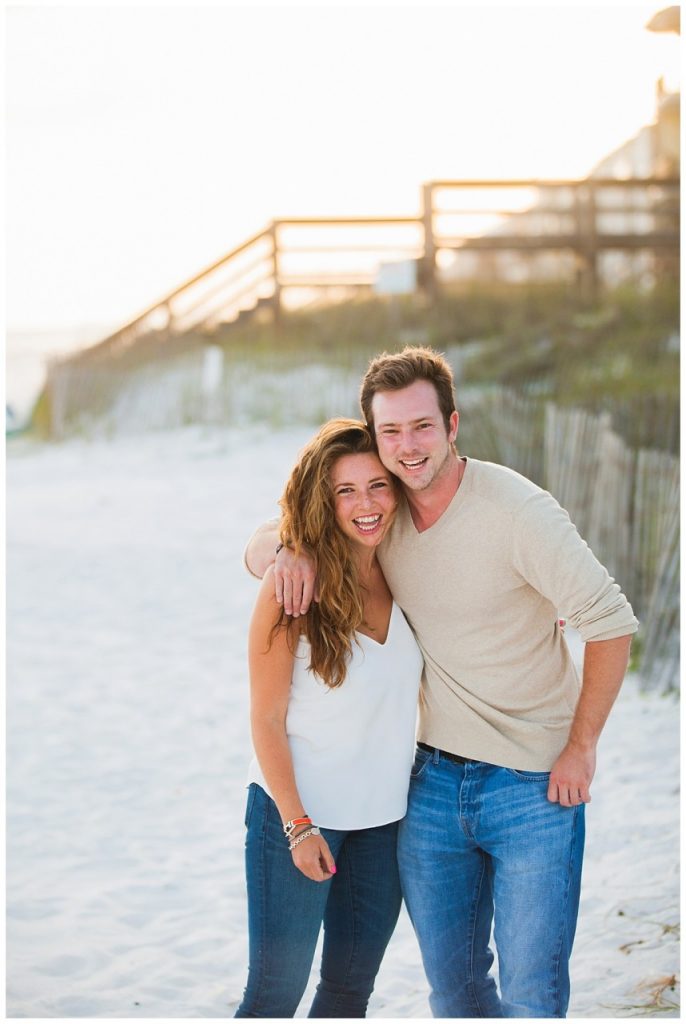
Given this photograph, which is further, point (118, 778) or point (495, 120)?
point (495, 120)

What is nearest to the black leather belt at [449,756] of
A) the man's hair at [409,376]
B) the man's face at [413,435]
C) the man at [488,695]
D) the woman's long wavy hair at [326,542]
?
the man at [488,695]

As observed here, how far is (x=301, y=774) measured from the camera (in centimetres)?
227

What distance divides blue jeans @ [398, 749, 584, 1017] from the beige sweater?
7 cm

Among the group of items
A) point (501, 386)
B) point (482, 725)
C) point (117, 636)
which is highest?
point (501, 386)

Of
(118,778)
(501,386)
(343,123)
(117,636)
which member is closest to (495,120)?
(343,123)

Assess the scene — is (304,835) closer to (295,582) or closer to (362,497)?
(295,582)

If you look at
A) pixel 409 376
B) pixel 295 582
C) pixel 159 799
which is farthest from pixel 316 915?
pixel 159 799

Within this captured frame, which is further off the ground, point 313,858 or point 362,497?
point 362,497

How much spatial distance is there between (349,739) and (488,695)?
1.05ft

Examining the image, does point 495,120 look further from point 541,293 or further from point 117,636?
point 117,636

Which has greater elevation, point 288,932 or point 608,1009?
point 288,932

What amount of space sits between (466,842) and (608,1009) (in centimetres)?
120

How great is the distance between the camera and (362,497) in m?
2.30

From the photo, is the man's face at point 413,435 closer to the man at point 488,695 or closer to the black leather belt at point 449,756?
the man at point 488,695
